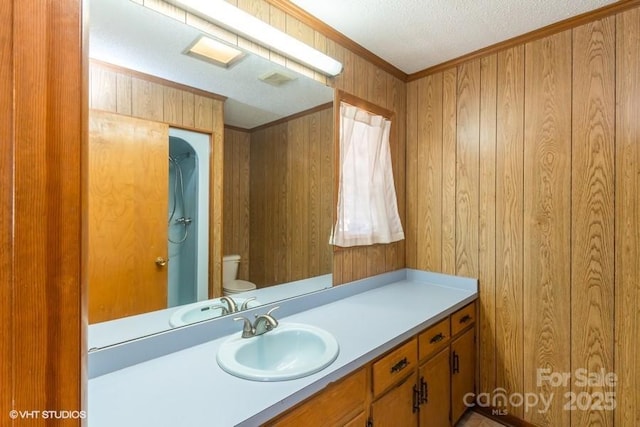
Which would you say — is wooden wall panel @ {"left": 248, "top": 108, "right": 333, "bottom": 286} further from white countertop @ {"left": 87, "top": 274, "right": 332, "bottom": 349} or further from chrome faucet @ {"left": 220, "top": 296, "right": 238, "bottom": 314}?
white countertop @ {"left": 87, "top": 274, "right": 332, "bottom": 349}

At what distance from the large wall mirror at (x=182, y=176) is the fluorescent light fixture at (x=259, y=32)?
77mm

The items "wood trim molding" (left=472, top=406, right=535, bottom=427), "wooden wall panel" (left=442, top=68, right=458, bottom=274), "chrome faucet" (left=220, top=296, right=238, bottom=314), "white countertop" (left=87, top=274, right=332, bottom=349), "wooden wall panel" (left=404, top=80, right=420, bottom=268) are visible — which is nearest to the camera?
"white countertop" (left=87, top=274, right=332, bottom=349)

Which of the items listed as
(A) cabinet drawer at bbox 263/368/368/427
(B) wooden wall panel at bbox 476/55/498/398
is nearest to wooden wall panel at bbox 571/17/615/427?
(B) wooden wall panel at bbox 476/55/498/398

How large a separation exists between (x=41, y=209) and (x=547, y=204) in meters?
2.13

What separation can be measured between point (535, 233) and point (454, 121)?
0.88 meters

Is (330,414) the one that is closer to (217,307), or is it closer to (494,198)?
(217,307)

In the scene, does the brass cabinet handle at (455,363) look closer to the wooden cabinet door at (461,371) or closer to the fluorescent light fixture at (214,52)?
the wooden cabinet door at (461,371)

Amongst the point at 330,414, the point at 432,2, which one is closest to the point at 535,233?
the point at 432,2

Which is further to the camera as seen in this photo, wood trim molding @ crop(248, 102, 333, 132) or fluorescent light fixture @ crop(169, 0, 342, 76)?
wood trim molding @ crop(248, 102, 333, 132)

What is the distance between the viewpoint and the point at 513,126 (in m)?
1.85

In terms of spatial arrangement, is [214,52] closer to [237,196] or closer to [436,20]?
[237,196]

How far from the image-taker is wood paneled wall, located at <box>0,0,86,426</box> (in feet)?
1.11

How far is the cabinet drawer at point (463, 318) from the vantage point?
177 cm

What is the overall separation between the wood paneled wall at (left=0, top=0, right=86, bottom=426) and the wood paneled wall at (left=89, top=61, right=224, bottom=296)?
0.79m
